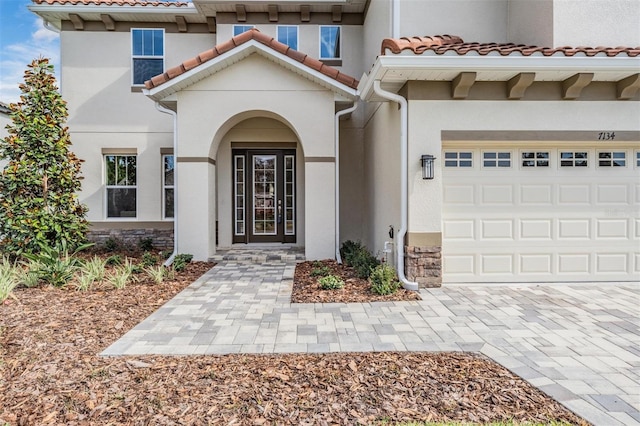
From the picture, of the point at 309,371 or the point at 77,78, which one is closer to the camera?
the point at 309,371

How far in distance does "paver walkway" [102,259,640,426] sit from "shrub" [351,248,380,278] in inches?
54.4

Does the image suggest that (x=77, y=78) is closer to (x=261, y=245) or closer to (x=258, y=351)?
(x=261, y=245)

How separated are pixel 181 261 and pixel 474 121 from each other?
261 inches

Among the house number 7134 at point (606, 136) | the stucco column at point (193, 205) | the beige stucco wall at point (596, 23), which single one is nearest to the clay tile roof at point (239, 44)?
the stucco column at point (193, 205)

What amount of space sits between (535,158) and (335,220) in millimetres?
4335

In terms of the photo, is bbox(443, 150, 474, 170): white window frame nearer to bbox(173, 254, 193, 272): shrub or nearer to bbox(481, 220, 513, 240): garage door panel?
bbox(481, 220, 513, 240): garage door panel

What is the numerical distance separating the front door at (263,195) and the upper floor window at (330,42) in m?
3.17

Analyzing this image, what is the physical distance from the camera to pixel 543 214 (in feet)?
21.9

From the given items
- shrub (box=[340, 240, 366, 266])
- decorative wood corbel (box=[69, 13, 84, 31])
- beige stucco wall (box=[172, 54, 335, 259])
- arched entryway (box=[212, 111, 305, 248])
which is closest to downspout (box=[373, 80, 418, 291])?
shrub (box=[340, 240, 366, 266])

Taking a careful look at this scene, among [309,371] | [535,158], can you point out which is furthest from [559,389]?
[535,158]

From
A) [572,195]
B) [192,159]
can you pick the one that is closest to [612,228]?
[572,195]

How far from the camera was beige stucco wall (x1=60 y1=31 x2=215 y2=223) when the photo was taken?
11.0 metres

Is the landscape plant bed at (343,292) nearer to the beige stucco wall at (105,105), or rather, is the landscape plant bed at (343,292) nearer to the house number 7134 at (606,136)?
the house number 7134 at (606,136)

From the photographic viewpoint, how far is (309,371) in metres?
3.49
